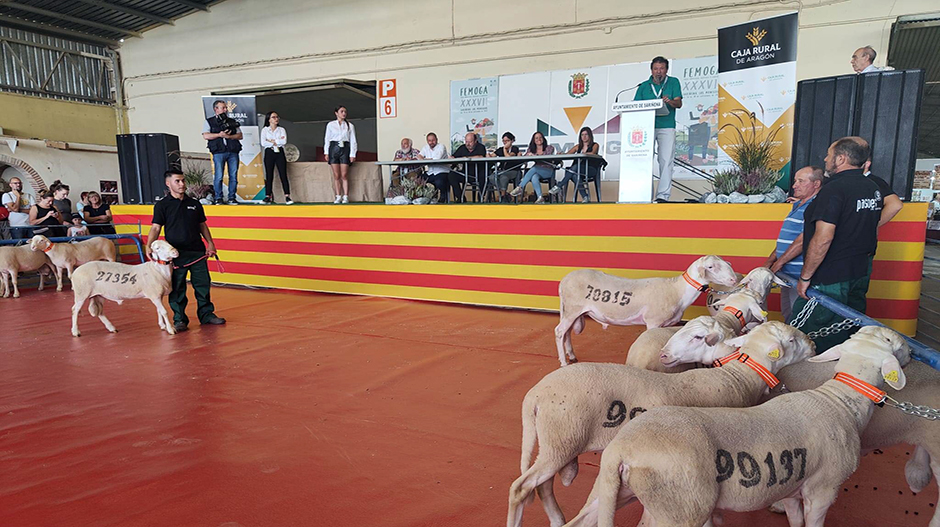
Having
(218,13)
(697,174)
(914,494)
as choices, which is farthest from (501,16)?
(914,494)

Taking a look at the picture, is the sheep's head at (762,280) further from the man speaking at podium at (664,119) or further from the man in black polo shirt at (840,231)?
the man speaking at podium at (664,119)

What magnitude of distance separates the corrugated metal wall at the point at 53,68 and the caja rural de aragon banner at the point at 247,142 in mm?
9294

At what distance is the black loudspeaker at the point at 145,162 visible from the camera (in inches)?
345

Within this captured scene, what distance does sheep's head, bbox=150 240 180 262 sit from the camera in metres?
5.21

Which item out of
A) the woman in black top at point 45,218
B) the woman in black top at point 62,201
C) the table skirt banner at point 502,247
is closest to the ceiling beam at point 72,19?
the woman in black top at point 62,201

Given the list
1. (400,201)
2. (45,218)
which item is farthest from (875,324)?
(45,218)

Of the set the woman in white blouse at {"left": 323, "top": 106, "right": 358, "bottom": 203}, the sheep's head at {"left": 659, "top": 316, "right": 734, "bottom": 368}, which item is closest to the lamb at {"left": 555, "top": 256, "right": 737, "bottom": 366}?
the sheep's head at {"left": 659, "top": 316, "right": 734, "bottom": 368}

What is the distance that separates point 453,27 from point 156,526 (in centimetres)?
1172

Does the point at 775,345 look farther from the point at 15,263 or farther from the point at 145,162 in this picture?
the point at 15,263

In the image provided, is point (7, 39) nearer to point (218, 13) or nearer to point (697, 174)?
point (218, 13)

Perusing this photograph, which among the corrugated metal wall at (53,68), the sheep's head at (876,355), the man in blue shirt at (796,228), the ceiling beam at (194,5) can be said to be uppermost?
the ceiling beam at (194,5)

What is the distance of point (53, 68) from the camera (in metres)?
16.0

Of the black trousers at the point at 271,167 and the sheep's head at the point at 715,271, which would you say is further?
the black trousers at the point at 271,167

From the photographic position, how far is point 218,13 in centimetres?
1458
